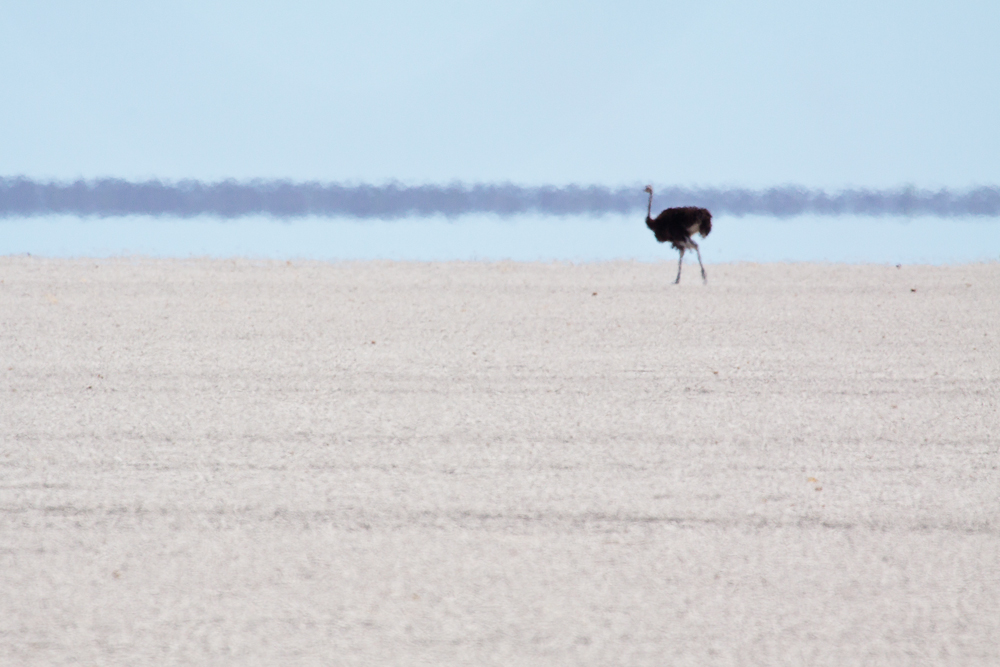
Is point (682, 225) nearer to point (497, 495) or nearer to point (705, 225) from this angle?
point (705, 225)

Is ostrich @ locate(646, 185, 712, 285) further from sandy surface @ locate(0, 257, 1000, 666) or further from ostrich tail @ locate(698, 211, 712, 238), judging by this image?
sandy surface @ locate(0, 257, 1000, 666)

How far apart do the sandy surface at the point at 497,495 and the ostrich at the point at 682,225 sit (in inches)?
226

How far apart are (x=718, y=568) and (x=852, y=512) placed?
941 mm

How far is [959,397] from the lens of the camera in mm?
6207

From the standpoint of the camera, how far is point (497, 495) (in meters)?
4.25

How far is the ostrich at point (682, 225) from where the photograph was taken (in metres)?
14.4

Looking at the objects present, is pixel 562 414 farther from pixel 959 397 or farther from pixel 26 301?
pixel 26 301

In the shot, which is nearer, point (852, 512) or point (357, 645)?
point (357, 645)

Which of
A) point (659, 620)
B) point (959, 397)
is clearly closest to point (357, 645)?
point (659, 620)

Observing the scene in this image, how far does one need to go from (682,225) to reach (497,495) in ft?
35.6

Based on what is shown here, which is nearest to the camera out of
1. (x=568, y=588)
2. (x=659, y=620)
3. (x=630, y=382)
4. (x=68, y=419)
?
(x=659, y=620)

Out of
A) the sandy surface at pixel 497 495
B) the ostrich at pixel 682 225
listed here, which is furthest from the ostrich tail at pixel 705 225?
the sandy surface at pixel 497 495

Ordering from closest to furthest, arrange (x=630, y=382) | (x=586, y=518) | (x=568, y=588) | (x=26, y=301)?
(x=568, y=588)
(x=586, y=518)
(x=630, y=382)
(x=26, y=301)

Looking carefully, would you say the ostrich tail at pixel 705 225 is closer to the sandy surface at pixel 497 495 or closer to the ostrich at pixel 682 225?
the ostrich at pixel 682 225
